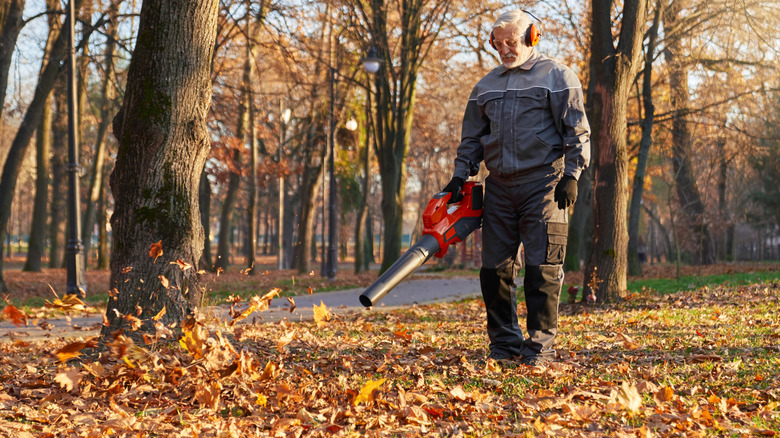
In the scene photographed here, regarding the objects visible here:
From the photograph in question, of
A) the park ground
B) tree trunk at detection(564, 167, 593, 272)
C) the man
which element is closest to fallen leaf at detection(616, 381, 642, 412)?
the park ground

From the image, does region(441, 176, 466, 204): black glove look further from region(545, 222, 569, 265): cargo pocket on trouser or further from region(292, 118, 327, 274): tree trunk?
region(292, 118, 327, 274): tree trunk

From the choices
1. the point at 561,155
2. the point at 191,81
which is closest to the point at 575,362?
the point at 561,155

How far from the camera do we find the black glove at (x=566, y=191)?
169 inches

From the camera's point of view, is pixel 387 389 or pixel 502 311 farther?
pixel 502 311

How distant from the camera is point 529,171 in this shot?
452cm

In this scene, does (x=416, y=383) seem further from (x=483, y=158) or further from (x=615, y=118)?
(x=615, y=118)

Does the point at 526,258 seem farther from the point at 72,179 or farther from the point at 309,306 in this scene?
the point at 72,179

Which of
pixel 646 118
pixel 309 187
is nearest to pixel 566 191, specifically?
pixel 646 118

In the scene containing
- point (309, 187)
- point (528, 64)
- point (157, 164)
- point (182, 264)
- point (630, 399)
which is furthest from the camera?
point (309, 187)

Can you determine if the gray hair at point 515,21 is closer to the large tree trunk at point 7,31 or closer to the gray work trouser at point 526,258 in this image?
the gray work trouser at point 526,258

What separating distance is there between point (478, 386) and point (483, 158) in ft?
5.79

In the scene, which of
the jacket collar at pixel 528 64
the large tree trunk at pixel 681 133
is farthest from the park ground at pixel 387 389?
the large tree trunk at pixel 681 133

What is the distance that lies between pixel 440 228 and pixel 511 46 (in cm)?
136

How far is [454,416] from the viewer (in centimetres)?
332
